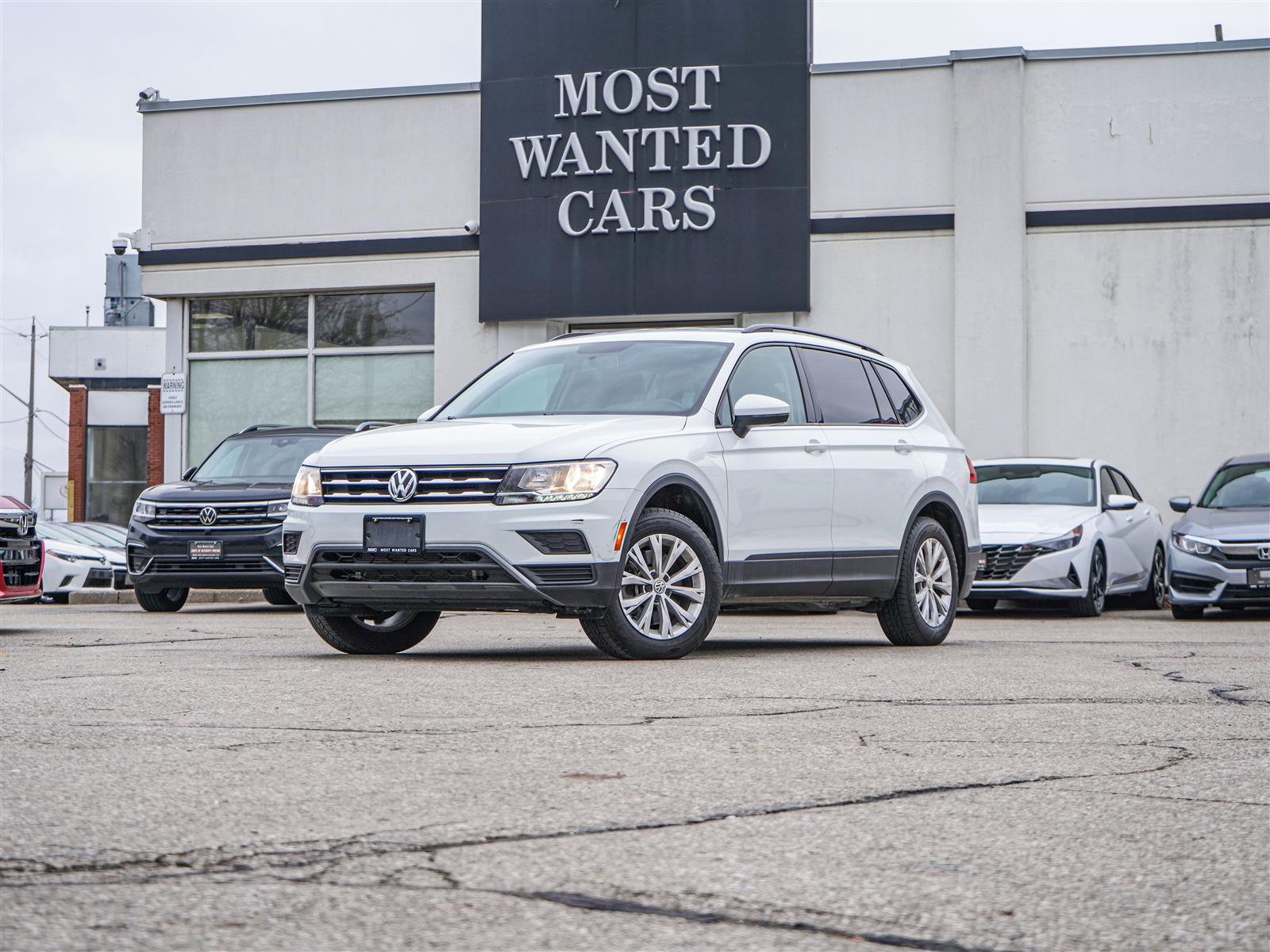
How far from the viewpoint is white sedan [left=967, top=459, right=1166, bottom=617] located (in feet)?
50.6

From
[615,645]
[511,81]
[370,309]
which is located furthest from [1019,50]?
[615,645]

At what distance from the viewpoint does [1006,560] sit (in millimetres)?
15492

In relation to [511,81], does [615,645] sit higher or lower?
lower

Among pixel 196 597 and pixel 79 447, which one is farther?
pixel 79 447

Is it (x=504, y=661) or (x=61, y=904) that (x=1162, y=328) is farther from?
(x=61, y=904)

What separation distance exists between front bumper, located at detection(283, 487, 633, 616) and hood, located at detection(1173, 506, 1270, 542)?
8.18 meters

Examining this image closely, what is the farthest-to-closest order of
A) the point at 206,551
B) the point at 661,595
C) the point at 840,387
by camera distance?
the point at 206,551 < the point at 840,387 < the point at 661,595

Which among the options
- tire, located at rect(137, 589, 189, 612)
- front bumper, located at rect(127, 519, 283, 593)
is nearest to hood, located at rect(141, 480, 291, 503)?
front bumper, located at rect(127, 519, 283, 593)

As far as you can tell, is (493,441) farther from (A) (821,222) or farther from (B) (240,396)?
(B) (240,396)

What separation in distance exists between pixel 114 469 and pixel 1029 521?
36367mm

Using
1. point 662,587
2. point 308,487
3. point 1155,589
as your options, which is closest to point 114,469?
point 1155,589

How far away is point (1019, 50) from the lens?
2147 centimetres

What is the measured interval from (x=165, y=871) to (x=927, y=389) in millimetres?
18713

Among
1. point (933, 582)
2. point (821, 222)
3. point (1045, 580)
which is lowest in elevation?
point (1045, 580)
